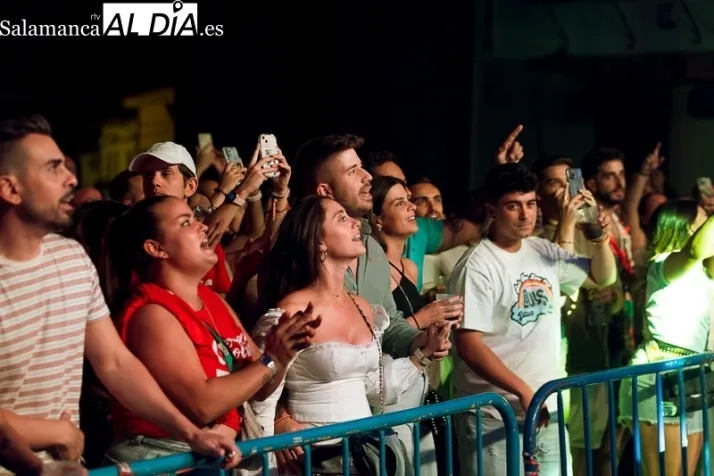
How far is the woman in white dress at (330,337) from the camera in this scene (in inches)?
189

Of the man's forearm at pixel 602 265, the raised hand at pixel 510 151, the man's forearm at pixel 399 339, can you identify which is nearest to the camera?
the man's forearm at pixel 399 339

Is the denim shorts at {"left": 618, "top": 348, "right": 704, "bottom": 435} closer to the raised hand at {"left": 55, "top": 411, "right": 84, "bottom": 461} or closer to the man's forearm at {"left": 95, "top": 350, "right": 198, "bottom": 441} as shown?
the man's forearm at {"left": 95, "top": 350, "right": 198, "bottom": 441}

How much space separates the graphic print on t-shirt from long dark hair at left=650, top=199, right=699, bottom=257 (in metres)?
1.21

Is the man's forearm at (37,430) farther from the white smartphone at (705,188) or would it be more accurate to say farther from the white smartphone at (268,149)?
the white smartphone at (705,188)

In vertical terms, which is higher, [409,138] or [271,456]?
[409,138]

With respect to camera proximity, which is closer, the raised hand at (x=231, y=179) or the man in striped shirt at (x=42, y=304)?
the man in striped shirt at (x=42, y=304)

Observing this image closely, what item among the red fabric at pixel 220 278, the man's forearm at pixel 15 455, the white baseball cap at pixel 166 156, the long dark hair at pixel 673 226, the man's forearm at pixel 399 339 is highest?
the white baseball cap at pixel 166 156

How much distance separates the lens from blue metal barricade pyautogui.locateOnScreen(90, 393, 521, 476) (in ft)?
12.3

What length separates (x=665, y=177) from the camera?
11781 mm

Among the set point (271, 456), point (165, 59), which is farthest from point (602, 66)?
point (271, 456)

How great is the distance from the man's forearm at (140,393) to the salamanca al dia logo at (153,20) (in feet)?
23.0

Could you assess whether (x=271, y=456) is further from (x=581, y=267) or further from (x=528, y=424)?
(x=581, y=267)

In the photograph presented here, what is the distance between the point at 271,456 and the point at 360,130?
6.90 meters

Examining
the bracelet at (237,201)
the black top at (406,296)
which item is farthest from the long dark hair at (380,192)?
the bracelet at (237,201)
